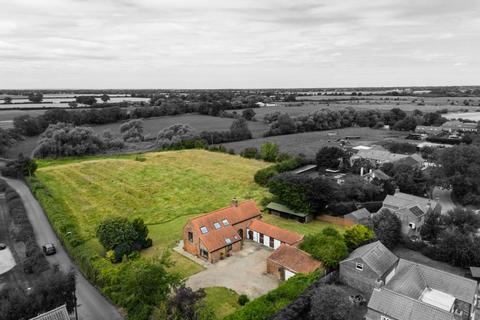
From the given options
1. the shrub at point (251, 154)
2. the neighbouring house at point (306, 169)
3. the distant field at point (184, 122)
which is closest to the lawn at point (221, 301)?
the neighbouring house at point (306, 169)

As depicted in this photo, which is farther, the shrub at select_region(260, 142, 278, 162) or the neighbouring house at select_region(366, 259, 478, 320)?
the shrub at select_region(260, 142, 278, 162)

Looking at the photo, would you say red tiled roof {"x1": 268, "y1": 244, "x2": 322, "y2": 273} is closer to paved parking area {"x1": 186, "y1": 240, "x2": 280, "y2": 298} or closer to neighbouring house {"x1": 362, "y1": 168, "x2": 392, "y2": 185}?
paved parking area {"x1": 186, "y1": 240, "x2": 280, "y2": 298}

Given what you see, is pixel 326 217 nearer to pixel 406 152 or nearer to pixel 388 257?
pixel 388 257

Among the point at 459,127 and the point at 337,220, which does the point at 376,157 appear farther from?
the point at 459,127

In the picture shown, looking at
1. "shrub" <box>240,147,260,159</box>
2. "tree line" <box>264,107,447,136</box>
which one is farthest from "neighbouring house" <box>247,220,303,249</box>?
"tree line" <box>264,107,447,136</box>

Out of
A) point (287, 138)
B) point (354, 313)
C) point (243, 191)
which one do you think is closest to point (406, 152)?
point (287, 138)
